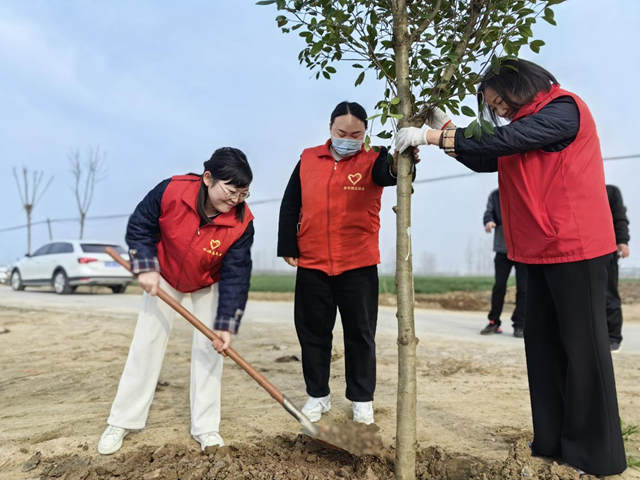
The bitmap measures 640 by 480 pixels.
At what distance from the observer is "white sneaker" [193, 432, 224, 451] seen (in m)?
2.78

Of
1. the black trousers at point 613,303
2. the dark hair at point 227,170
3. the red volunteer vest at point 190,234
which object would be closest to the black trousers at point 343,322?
the red volunteer vest at point 190,234

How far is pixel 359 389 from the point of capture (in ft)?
10.3

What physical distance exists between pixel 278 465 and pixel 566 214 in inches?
69.7

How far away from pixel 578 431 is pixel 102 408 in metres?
2.95

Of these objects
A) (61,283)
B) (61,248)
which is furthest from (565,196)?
(61,248)

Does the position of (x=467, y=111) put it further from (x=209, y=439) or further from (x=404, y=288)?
(x=209, y=439)

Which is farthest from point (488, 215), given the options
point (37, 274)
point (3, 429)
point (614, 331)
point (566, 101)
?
point (37, 274)

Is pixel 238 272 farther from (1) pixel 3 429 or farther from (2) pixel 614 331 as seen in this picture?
(2) pixel 614 331

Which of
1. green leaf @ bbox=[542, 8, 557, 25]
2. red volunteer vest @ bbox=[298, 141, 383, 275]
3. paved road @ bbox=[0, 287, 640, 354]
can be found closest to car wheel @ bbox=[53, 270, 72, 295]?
paved road @ bbox=[0, 287, 640, 354]

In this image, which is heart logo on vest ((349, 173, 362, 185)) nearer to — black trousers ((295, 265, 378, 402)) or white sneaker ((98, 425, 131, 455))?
black trousers ((295, 265, 378, 402))

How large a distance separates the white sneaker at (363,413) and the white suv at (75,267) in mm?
10387

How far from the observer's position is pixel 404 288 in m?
2.29

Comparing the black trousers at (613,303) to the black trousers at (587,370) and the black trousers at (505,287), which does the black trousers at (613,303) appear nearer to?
the black trousers at (505,287)

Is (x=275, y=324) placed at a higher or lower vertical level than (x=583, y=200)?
lower
